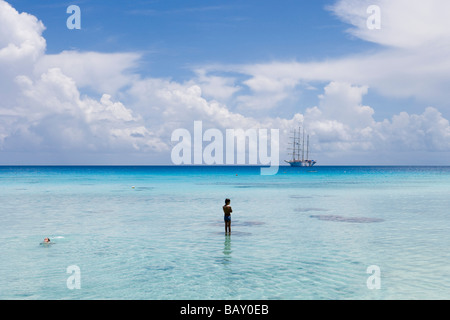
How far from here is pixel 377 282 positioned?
14555 mm

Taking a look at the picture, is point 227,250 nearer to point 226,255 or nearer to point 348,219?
point 226,255

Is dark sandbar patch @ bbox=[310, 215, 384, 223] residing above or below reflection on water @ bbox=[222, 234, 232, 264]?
below
